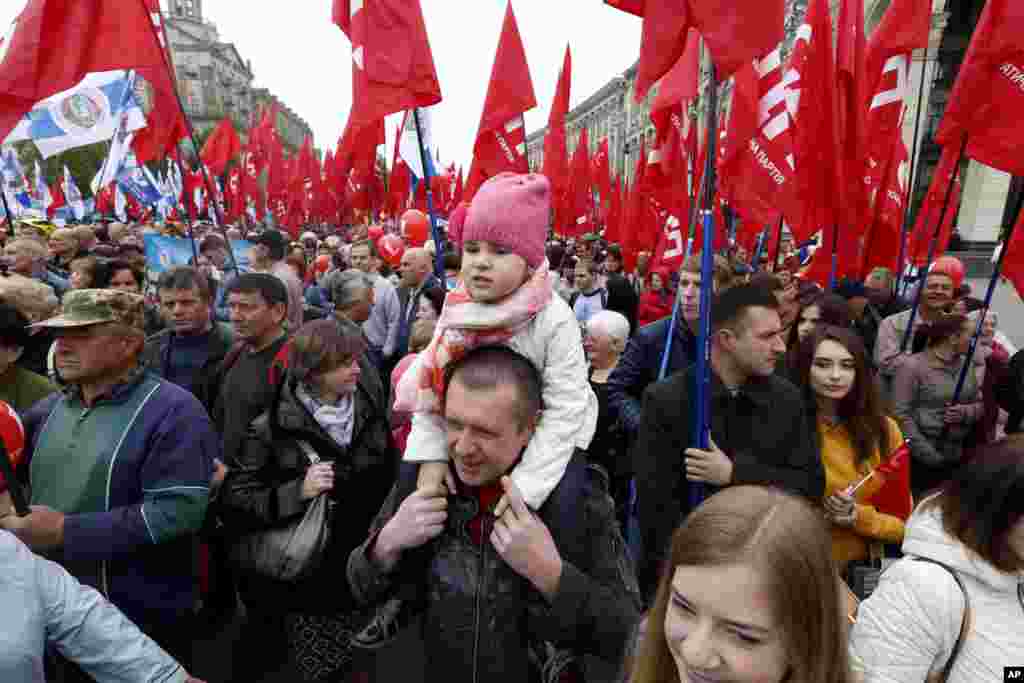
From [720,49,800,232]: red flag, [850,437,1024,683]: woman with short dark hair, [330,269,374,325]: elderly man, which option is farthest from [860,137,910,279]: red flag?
[850,437,1024,683]: woman with short dark hair

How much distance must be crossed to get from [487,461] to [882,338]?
179 inches

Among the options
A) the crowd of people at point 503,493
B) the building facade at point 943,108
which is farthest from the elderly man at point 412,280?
the building facade at point 943,108

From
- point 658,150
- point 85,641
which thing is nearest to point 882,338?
point 658,150

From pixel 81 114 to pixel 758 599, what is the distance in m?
7.85

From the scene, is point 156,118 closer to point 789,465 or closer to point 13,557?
point 13,557

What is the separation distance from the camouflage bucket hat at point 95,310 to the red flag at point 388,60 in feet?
7.41

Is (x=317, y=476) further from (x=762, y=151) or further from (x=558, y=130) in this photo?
(x=558, y=130)

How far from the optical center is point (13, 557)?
1.54 meters

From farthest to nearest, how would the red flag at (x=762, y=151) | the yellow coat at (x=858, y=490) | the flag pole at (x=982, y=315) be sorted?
the red flag at (x=762, y=151)
the flag pole at (x=982, y=315)
the yellow coat at (x=858, y=490)

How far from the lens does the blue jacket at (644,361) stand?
378 cm

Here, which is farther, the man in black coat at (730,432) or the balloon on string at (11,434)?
the man in black coat at (730,432)

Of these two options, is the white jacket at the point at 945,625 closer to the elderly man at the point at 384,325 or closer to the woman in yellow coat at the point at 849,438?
the woman in yellow coat at the point at 849,438

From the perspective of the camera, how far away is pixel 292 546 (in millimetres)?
2285

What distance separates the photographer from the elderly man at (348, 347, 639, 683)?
1.41 m
